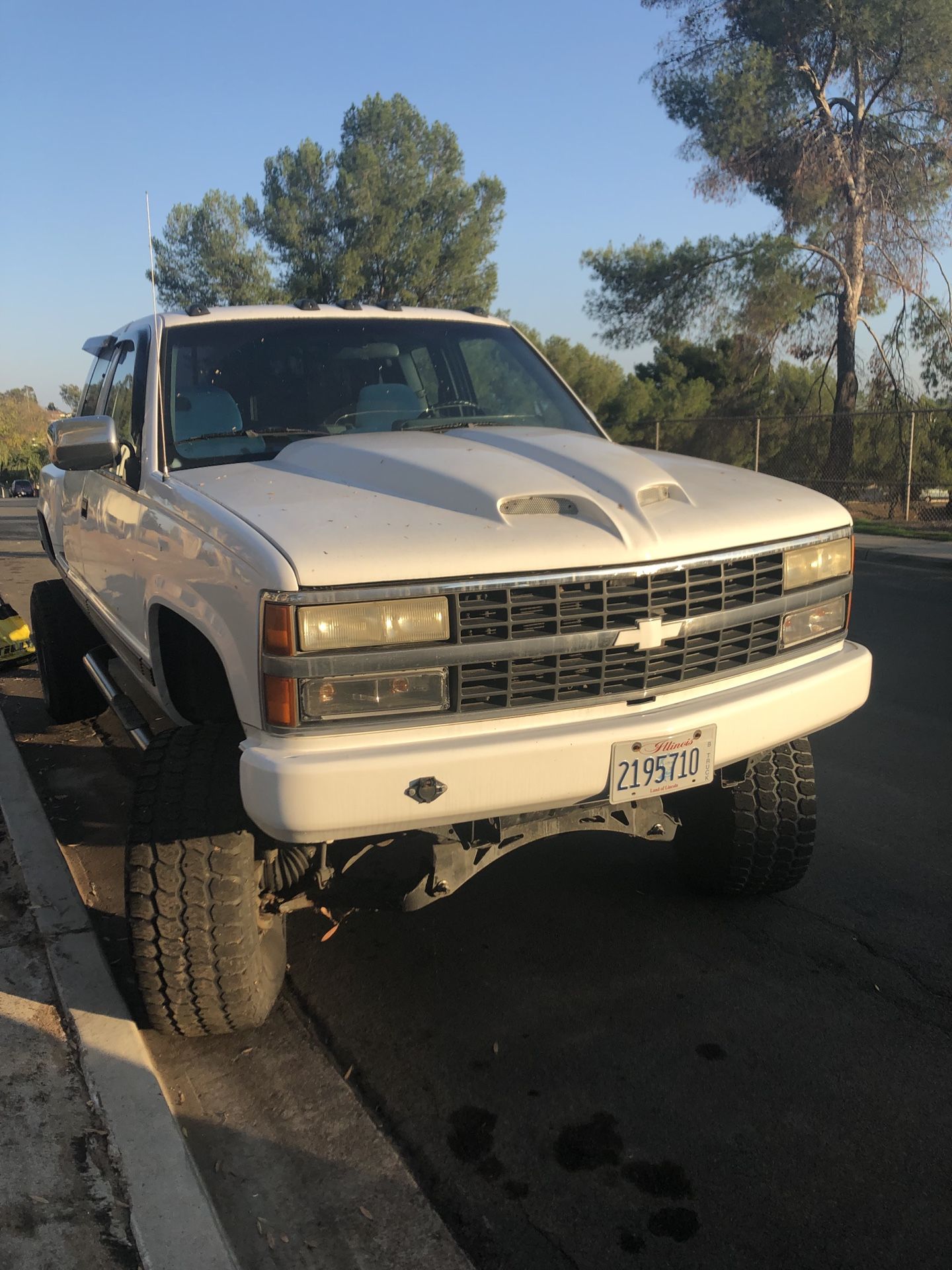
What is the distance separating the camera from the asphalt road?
7.86 ft

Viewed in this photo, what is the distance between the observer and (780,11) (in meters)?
21.9

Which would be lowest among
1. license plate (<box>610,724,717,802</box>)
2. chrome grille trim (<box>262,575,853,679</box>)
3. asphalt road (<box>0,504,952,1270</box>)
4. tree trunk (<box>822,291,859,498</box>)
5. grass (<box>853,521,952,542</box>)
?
grass (<box>853,521,952,542</box>)

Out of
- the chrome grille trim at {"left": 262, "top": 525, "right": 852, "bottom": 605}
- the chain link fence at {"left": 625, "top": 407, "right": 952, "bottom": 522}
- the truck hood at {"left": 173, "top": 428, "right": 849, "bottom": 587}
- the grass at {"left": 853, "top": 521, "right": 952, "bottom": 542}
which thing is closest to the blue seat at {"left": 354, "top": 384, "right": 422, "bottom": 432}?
the truck hood at {"left": 173, "top": 428, "right": 849, "bottom": 587}

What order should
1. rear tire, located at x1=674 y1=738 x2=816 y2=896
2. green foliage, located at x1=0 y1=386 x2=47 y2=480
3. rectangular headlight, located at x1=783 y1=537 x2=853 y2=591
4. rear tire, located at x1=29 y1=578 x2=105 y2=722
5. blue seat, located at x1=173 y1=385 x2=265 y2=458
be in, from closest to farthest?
rectangular headlight, located at x1=783 y1=537 x2=853 y2=591 < rear tire, located at x1=674 y1=738 x2=816 y2=896 < blue seat, located at x1=173 y1=385 x2=265 y2=458 < rear tire, located at x1=29 y1=578 x2=105 y2=722 < green foliage, located at x1=0 y1=386 x2=47 y2=480

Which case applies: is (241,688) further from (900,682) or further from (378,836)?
(900,682)

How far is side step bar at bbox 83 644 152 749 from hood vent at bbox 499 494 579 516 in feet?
4.35

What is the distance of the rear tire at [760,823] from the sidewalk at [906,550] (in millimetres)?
10737

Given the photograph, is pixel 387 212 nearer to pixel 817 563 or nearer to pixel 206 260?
pixel 206 260

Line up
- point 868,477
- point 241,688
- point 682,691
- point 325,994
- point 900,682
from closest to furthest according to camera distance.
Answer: point 241,688 < point 682,691 < point 325,994 < point 900,682 < point 868,477

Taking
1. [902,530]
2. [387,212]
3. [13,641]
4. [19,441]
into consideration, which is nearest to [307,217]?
[387,212]

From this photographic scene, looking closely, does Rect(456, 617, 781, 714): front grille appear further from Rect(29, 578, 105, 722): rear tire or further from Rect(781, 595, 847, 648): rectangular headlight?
Rect(29, 578, 105, 722): rear tire

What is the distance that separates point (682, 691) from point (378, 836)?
3.04 ft

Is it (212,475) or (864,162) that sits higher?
(864,162)

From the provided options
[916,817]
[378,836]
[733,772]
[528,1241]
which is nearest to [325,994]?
[378,836]
